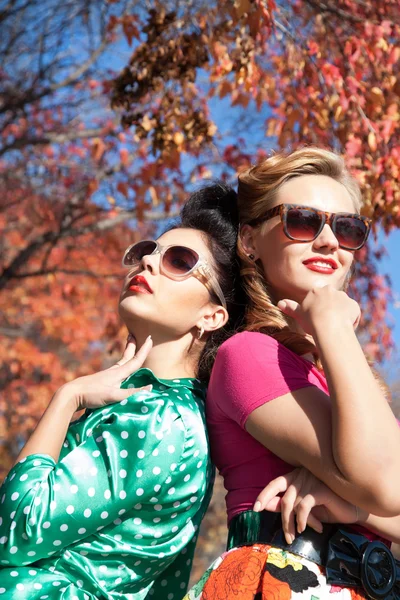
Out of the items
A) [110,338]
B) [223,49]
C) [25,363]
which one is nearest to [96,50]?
[110,338]

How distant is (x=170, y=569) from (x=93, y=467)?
541 mm

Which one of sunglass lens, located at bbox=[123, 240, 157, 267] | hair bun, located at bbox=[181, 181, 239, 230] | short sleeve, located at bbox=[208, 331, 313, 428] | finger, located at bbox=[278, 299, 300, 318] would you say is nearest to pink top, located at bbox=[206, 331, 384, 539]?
short sleeve, located at bbox=[208, 331, 313, 428]

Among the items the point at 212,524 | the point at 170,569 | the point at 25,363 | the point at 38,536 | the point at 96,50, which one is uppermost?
the point at 38,536

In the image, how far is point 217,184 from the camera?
2492mm

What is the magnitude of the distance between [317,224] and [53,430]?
860mm

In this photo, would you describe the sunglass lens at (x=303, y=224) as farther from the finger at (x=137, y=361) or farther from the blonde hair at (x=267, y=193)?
the finger at (x=137, y=361)

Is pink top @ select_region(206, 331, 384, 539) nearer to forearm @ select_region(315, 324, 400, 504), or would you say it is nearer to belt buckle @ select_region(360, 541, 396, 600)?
forearm @ select_region(315, 324, 400, 504)

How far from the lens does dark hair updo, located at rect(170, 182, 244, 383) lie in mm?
2209

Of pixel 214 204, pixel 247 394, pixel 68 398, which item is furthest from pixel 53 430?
pixel 214 204

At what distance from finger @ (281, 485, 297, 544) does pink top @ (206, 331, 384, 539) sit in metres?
0.15

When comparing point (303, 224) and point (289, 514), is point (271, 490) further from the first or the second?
point (303, 224)

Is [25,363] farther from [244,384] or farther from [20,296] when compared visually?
[244,384]

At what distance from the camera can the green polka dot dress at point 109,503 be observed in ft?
5.45

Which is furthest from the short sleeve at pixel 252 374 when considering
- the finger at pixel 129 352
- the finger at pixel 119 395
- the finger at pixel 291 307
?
the finger at pixel 129 352
